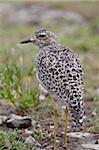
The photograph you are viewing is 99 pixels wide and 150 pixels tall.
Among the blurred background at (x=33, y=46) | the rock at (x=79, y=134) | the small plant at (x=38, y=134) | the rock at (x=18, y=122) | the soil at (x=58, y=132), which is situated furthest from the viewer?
the blurred background at (x=33, y=46)

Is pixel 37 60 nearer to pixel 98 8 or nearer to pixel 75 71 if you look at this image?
pixel 75 71

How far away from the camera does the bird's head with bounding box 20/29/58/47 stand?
24.4ft

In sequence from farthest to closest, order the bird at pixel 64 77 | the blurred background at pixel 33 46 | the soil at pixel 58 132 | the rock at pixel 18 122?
the blurred background at pixel 33 46 < the rock at pixel 18 122 < the soil at pixel 58 132 < the bird at pixel 64 77

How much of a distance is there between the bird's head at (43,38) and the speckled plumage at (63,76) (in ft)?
0.49

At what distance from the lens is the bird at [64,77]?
6.34 metres

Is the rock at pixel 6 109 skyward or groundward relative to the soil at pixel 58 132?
skyward

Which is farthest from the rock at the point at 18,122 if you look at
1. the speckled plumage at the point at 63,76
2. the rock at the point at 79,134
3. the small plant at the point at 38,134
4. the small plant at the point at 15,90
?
the speckled plumage at the point at 63,76

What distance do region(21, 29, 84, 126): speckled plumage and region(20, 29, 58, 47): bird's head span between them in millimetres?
151

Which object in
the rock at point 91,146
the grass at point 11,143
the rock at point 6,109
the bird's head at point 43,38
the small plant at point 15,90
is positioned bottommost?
the rock at point 91,146

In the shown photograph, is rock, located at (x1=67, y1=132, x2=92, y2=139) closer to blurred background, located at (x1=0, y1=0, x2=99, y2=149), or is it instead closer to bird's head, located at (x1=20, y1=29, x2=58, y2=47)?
blurred background, located at (x1=0, y1=0, x2=99, y2=149)

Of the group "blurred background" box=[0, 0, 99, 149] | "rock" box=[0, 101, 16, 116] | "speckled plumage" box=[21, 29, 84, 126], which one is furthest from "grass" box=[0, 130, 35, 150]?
"rock" box=[0, 101, 16, 116]

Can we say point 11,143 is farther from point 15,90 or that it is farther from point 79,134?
point 15,90

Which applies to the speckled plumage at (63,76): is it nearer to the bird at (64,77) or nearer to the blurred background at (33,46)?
the bird at (64,77)

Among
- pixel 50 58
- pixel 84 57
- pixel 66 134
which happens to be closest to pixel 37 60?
pixel 50 58
